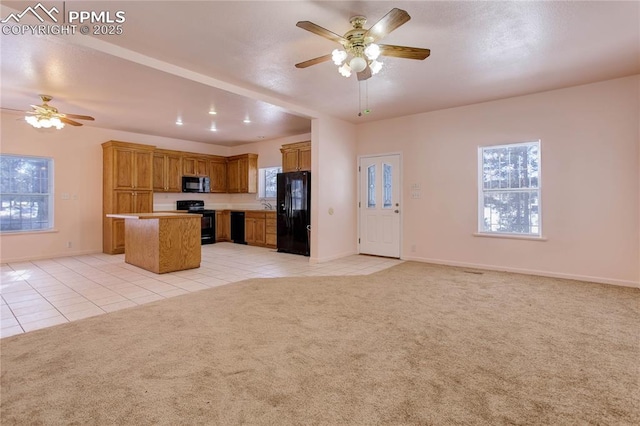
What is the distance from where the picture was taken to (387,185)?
243 inches

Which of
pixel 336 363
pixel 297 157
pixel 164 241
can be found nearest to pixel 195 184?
pixel 297 157

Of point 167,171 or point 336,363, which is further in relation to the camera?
point 167,171

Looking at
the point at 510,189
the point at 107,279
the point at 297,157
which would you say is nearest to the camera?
the point at 107,279

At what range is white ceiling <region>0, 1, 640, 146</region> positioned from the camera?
2.65 meters

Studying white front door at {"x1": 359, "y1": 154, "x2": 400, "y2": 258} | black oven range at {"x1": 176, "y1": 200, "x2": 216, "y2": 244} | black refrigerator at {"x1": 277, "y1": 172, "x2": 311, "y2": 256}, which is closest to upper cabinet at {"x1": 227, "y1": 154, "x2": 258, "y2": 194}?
black oven range at {"x1": 176, "y1": 200, "x2": 216, "y2": 244}

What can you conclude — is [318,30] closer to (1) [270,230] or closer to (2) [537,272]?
(2) [537,272]

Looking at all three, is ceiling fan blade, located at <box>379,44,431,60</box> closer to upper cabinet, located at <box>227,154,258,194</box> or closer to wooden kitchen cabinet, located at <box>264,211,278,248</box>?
wooden kitchen cabinet, located at <box>264,211,278,248</box>

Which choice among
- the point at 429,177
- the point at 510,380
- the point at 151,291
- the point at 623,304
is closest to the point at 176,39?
the point at 151,291

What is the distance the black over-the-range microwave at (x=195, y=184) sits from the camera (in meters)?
7.91

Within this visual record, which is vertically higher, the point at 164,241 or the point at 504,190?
the point at 504,190

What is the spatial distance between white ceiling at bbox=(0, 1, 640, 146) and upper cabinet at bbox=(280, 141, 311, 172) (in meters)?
1.27

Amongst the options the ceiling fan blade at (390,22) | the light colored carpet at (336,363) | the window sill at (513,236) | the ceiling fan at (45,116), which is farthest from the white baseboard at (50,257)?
the window sill at (513,236)

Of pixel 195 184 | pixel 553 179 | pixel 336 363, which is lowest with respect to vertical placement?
pixel 336 363

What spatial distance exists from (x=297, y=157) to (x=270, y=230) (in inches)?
73.6
